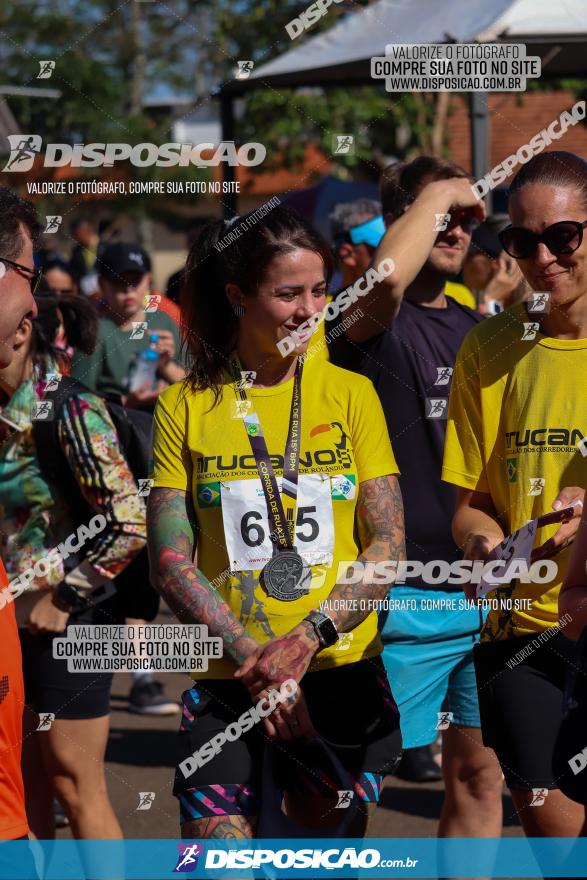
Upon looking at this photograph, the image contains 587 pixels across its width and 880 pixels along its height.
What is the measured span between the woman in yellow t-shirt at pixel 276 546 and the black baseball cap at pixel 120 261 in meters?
3.88

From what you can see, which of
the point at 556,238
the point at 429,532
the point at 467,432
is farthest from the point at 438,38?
the point at 467,432

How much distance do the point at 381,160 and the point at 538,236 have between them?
11966 millimetres

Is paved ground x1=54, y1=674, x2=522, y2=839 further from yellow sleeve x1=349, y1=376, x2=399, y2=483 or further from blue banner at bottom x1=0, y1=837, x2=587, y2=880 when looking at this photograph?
yellow sleeve x1=349, y1=376, x2=399, y2=483

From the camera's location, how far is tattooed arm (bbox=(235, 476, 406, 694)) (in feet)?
9.59

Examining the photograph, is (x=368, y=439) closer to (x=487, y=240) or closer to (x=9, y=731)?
(x=9, y=731)

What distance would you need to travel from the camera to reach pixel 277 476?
313 cm

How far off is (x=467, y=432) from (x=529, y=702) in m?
0.71

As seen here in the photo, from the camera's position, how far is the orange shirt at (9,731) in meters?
2.31

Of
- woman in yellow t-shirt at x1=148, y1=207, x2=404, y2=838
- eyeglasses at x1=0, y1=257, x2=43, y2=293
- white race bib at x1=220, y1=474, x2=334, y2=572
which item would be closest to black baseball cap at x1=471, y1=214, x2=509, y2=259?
woman in yellow t-shirt at x1=148, y1=207, x2=404, y2=838

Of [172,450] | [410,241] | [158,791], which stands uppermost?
[410,241]

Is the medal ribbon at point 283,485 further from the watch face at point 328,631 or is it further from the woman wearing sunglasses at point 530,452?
the woman wearing sunglasses at point 530,452

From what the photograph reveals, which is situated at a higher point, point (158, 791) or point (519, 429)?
point (519, 429)

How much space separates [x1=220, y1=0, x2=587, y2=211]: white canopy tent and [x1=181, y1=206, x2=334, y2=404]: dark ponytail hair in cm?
346

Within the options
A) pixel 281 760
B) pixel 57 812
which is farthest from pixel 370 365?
pixel 57 812
